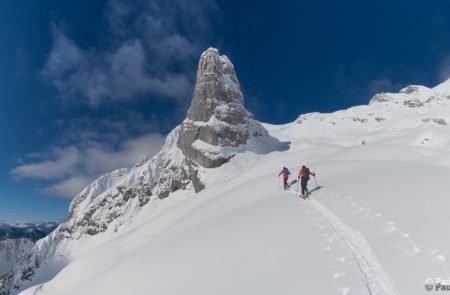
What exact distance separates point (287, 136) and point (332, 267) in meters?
181

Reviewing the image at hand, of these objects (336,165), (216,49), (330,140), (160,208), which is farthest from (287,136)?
(336,165)

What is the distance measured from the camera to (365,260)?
8.55 metres

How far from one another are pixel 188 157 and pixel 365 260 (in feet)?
430

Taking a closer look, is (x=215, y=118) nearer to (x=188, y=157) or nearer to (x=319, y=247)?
(x=188, y=157)

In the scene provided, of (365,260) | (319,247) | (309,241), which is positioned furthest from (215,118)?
(365,260)

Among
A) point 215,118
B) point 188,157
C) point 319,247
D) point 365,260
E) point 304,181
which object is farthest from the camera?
point 188,157

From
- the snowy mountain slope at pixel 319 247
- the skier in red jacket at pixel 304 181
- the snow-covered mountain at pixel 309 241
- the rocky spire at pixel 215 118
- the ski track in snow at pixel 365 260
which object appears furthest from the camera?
the rocky spire at pixel 215 118

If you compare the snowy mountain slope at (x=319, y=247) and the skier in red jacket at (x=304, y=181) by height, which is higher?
the skier in red jacket at (x=304, y=181)

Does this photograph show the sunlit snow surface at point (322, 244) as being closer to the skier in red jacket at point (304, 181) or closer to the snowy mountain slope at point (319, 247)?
the snowy mountain slope at point (319, 247)

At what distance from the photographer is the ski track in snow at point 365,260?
7.12 metres

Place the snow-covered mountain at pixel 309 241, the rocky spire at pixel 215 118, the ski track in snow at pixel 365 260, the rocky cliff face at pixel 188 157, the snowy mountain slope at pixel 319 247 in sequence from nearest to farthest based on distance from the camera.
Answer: the ski track in snow at pixel 365 260, the snowy mountain slope at pixel 319 247, the snow-covered mountain at pixel 309 241, the rocky spire at pixel 215 118, the rocky cliff face at pixel 188 157

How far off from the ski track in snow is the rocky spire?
11200 centimetres

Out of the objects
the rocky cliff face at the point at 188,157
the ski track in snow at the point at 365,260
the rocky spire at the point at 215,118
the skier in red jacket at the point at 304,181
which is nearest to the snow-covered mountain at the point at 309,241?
the ski track in snow at the point at 365,260

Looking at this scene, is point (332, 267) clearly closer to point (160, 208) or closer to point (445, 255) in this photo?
point (445, 255)
